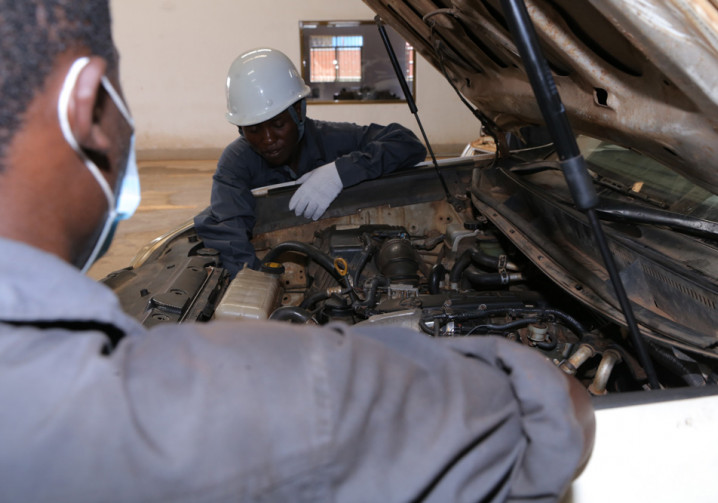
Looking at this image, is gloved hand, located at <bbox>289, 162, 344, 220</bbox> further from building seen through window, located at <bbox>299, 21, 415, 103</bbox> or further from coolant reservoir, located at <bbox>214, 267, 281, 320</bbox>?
building seen through window, located at <bbox>299, 21, 415, 103</bbox>

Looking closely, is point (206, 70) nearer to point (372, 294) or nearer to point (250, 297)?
point (250, 297)

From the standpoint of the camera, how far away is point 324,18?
7.56 metres

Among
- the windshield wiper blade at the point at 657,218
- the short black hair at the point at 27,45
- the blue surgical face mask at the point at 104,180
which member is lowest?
the windshield wiper blade at the point at 657,218

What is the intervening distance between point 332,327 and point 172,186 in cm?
693

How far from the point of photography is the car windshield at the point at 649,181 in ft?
4.52

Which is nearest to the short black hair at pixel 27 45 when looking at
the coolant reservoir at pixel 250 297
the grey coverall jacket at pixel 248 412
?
the grey coverall jacket at pixel 248 412

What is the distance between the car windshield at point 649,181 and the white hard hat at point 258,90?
1.51 m

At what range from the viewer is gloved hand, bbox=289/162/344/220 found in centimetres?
248

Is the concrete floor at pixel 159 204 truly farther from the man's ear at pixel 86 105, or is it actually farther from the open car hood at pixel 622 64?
the man's ear at pixel 86 105

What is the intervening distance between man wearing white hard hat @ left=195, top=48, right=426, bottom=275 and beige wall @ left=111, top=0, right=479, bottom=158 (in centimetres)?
531

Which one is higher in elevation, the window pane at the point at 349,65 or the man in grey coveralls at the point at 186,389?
the man in grey coveralls at the point at 186,389

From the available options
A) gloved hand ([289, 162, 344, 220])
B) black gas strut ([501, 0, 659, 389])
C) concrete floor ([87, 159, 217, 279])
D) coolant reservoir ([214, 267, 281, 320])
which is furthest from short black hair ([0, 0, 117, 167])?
concrete floor ([87, 159, 217, 279])

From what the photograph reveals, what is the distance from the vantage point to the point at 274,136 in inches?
105

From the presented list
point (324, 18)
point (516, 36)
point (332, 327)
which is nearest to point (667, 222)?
point (516, 36)
